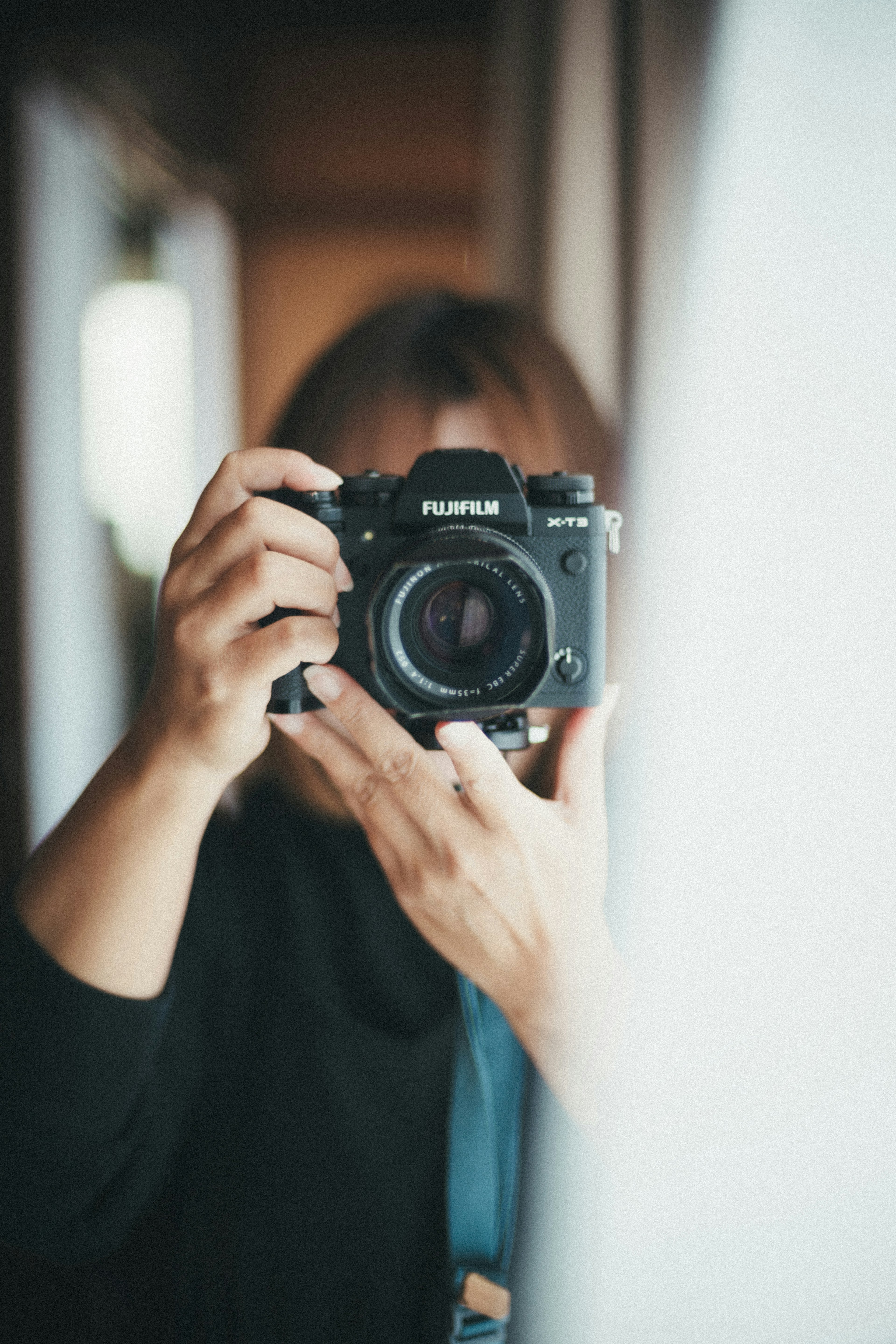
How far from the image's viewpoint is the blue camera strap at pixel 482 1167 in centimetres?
53

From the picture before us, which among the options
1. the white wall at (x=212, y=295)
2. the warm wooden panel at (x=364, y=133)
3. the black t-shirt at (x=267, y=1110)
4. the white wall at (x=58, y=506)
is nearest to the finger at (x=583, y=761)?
the black t-shirt at (x=267, y=1110)

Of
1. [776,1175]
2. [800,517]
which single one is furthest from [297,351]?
[776,1175]

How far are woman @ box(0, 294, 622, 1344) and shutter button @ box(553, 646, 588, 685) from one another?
1.1 inches

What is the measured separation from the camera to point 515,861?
495 mm

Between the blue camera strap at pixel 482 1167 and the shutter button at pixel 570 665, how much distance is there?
234mm

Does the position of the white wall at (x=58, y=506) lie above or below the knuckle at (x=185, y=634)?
above

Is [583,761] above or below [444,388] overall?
below

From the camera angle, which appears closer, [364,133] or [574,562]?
[574,562]

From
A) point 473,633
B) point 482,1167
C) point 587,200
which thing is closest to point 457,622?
point 473,633

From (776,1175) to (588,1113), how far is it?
12cm

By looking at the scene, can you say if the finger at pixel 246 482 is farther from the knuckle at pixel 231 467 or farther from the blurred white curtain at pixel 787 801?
the blurred white curtain at pixel 787 801

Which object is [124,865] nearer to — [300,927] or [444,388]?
[300,927]

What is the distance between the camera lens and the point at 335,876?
646mm

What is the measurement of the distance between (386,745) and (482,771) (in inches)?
2.6
